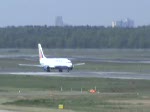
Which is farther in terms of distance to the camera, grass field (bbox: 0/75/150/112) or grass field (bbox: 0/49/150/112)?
grass field (bbox: 0/75/150/112)

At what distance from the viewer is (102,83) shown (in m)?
79.4

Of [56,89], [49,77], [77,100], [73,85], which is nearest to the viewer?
[77,100]

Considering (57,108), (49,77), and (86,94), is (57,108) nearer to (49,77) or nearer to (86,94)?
(86,94)

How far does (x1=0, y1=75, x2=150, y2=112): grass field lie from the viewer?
53.5 metres

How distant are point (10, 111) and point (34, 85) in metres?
29.3

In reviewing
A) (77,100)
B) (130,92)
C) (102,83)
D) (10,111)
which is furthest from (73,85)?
(10,111)

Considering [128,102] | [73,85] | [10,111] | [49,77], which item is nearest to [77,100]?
[128,102]

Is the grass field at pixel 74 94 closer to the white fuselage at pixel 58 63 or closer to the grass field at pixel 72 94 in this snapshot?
the grass field at pixel 72 94

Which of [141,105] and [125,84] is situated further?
[125,84]

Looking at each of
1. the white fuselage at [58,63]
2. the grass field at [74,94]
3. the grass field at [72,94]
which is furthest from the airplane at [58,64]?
the grass field at [74,94]

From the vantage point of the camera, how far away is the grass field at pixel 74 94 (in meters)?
53.5

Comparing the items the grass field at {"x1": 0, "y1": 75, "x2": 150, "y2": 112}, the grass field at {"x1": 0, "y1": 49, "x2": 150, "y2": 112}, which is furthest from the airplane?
the grass field at {"x1": 0, "y1": 75, "x2": 150, "y2": 112}

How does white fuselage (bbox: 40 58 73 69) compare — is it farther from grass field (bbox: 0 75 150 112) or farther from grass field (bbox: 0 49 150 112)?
grass field (bbox: 0 75 150 112)

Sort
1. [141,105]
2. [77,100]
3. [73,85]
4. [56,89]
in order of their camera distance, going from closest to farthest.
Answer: [141,105], [77,100], [56,89], [73,85]
